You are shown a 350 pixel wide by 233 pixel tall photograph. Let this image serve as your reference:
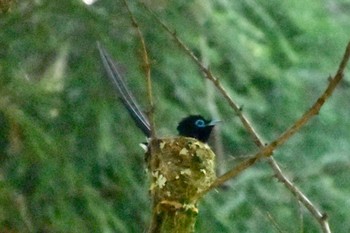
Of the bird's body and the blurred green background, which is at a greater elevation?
the bird's body

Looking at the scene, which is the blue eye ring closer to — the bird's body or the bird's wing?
the bird's wing

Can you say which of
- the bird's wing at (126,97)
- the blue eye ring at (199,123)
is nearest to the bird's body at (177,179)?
the bird's wing at (126,97)

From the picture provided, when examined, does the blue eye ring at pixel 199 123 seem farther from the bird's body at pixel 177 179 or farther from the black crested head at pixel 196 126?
the bird's body at pixel 177 179

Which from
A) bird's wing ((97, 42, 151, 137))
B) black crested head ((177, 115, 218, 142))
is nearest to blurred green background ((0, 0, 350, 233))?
black crested head ((177, 115, 218, 142))

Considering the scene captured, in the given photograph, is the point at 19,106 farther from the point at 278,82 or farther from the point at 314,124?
the point at 314,124

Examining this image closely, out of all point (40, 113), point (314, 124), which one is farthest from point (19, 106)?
point (314, 124)
